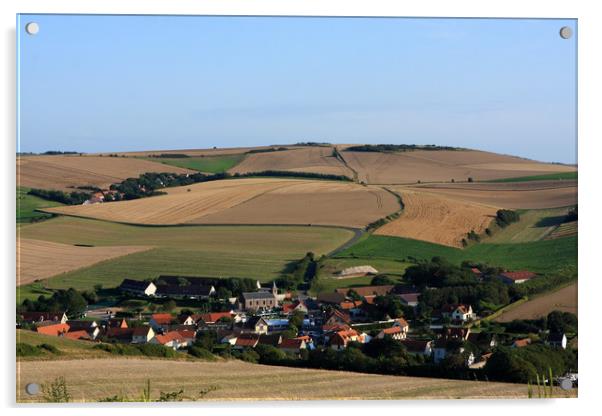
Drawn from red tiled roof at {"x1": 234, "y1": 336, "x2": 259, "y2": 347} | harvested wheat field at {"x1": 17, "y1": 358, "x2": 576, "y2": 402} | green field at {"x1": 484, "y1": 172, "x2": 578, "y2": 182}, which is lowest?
harvested wheat field at {"x1": 17, "y1": 358, "x2": 576, "y2": 402}

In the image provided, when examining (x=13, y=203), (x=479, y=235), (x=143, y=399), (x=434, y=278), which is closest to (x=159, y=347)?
(x=143, y=399)

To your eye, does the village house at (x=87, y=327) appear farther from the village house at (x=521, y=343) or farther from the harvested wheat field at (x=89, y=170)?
the village house at (x=521, y=343)

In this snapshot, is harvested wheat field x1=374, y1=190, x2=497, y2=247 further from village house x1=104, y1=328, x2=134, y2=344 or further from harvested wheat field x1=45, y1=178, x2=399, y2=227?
village house x1=104, y1=328, x2=134, y2=344

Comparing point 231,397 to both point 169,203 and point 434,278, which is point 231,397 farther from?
point 169,203

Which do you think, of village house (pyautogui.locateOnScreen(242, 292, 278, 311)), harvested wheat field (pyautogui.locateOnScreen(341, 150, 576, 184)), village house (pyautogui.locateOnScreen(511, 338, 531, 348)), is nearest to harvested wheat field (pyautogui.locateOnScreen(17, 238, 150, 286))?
village house (pyautogui.locateOnScreen(242, 292, 278, 311))

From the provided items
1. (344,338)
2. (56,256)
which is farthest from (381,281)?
(56,256)
